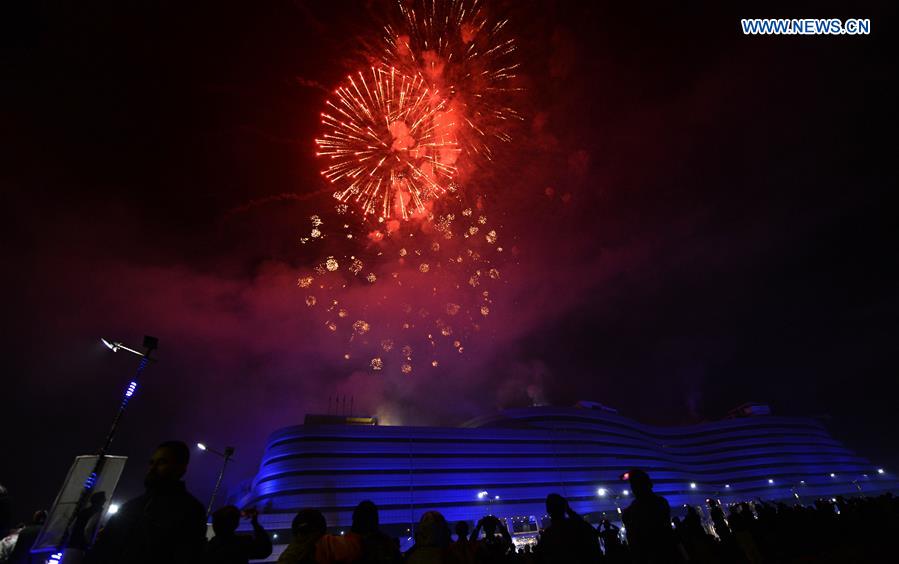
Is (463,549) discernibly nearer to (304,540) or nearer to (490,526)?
(490,526)

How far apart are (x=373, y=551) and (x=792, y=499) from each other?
147922 millimetres

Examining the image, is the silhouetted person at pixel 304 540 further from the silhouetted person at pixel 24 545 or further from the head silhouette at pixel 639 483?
the silhouetted person at pixel 24 545

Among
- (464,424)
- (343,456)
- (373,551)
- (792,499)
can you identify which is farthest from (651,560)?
(792,499)

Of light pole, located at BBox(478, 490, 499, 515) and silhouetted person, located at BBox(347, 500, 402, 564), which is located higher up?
light pole, located at BBox(478, 490, 499, 515)

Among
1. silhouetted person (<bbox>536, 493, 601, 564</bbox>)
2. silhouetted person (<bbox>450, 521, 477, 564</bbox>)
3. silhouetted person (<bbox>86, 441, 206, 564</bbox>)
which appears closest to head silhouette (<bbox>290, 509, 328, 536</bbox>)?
silhouetted person (<bbox>86, 441, 206, 564</bbox>)

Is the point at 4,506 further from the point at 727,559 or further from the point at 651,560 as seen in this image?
the point at 727,559

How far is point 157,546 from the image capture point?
2.83 metres

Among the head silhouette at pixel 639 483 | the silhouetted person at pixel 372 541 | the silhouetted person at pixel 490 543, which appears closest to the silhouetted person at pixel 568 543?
the silhouetted person at pixel 490 543

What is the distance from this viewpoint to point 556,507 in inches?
215

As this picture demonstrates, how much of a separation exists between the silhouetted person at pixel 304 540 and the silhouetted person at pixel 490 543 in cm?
255

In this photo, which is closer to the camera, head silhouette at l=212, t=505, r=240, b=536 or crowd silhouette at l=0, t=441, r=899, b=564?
crowd silhouette at l=0, t=441, r=899, b=564

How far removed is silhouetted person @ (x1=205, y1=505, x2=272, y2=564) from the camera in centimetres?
376

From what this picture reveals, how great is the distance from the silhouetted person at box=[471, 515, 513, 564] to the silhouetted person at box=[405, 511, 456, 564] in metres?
1.28

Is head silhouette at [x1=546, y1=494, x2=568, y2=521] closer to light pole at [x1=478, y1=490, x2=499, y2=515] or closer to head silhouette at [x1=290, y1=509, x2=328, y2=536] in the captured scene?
head silhouette at [x1=290, y1=509, x2=328, y2=536]
